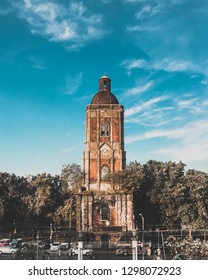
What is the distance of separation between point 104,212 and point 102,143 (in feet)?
20.5

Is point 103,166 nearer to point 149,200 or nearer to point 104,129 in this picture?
point 104,129

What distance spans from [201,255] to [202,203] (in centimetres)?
1914

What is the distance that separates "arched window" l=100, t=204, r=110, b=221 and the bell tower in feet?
6.92

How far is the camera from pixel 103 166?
34.1 metres

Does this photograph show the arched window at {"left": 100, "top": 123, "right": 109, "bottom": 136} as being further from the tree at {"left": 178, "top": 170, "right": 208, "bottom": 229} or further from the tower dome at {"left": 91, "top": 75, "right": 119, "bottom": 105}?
the tree at {"left": 178, "top": 170, "right": 208, "bottom": 229}

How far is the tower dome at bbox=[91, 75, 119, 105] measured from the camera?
35094 millimetres

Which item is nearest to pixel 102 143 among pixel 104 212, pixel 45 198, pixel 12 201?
pixel 104 212

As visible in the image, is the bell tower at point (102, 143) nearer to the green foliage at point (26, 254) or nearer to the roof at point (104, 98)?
the roof at point (104, 98)

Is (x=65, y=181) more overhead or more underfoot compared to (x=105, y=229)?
more overhead

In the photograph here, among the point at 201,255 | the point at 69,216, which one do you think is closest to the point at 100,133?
the point at 69,216

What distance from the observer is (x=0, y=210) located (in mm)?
34750

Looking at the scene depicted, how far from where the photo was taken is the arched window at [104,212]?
31420mm

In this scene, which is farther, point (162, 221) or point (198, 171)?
point (198, 171)
